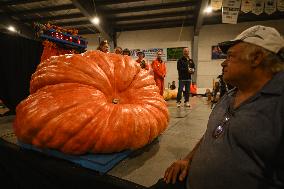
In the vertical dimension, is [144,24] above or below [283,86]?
above

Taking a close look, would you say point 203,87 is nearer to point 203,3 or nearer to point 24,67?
point 203,3

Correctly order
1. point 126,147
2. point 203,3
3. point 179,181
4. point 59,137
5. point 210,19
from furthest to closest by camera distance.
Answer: point 210,19
point 203,3
point 126,147
point 59,137
point 179,181

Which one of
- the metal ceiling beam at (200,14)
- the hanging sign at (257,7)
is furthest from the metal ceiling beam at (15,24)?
the hanging sign at (257,7)

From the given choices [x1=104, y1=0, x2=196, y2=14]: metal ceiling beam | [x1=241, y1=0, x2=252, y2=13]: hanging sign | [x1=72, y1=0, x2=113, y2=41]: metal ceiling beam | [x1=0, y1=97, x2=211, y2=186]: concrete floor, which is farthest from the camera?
[x1=104, y1=0, x2=196, y2=14]: metal ceiling beam

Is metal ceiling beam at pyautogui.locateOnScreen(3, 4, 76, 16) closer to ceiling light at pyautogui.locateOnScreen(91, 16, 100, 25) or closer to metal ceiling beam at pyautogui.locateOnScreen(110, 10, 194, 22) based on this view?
ceiling light at pyautogui.locateOnScreen(91, 16, 100, 25)

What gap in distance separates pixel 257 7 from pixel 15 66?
8.54m

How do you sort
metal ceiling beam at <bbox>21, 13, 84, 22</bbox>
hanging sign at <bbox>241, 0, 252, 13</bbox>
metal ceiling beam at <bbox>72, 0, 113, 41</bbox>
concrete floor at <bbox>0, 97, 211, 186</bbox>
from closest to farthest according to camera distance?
concrete floor at <bbox>0, 97, 211, 186</bbox>
hanging sign at <bbox>241, 0, 252, 13</bbox>
metal ceiling beam at <bbox>72, 0, 113, 41</bbox>
metal ceiling beam at <bbox>21, 13, 84, 22</bbox>

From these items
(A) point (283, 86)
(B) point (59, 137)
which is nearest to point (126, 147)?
(B) point (59, 137)

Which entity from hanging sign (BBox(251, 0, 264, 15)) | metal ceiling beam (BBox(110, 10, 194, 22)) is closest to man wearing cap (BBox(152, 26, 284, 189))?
hanging sign (BBox(251, 0, 264, 15))

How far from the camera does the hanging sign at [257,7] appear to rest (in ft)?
26.7

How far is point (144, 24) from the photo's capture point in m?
13.3

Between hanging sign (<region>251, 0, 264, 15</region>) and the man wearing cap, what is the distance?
8217 millimetres

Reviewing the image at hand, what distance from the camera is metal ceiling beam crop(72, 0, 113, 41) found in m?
9.66

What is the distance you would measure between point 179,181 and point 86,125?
31.6 inches
